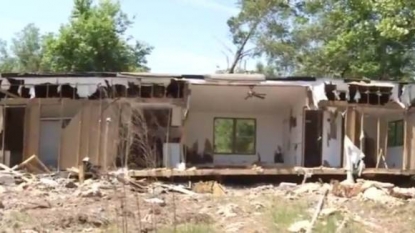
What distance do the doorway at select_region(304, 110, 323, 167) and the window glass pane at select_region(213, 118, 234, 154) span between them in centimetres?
346

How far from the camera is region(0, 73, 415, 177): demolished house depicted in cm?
1992

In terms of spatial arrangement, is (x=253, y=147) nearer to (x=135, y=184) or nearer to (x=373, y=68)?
(x=373, y=68)

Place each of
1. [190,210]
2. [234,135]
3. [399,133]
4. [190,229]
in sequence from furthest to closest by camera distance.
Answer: [234,135] < [399,133] < [190,210] < [190,229]

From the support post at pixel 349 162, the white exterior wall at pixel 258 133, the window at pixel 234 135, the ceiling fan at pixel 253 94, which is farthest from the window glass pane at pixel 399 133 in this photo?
the window at pixel 234 135

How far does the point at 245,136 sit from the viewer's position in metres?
25.1

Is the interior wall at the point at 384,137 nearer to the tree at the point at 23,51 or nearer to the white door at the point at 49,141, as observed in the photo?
the white door at the point at 49,141

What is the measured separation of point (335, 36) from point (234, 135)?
993 centimetres

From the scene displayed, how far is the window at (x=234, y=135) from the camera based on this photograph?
24938mm

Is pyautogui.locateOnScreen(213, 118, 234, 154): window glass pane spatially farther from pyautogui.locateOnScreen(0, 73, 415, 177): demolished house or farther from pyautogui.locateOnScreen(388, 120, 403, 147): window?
pyautogui.locateOnScreen(388, 120, 403, 147): window

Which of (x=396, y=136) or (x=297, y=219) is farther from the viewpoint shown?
(x=396, y=136)

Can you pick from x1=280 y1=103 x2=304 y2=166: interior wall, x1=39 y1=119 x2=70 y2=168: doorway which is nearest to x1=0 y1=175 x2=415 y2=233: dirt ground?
x1=39 y1=119 x2=70 y2=168: doorway

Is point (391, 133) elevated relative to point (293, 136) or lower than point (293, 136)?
elevated

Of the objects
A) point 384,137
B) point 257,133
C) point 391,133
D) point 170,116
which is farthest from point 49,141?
point 391,133

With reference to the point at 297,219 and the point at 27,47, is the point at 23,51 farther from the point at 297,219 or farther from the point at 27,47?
the point at 297,219
